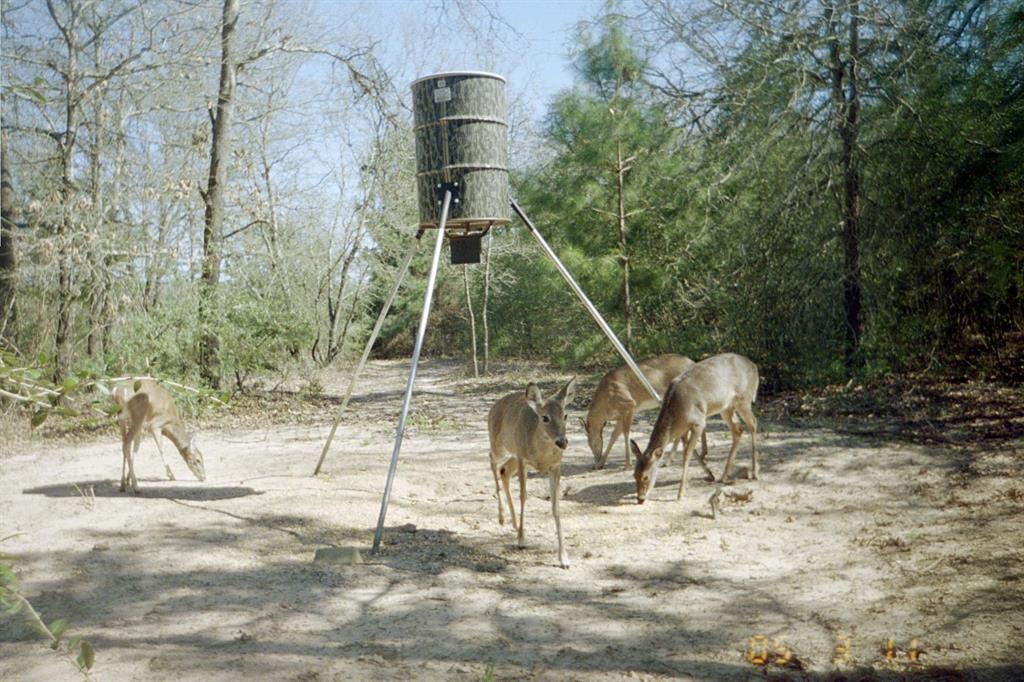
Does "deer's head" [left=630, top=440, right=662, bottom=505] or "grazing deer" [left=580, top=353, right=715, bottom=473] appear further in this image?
"grazing deer" [left=580, top=353, right=715, bottom=473]

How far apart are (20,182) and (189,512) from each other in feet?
40.7

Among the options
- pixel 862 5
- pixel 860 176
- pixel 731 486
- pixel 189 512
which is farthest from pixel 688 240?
pixel 189 512

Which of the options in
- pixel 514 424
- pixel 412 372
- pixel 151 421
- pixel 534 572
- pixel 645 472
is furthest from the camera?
pixel 151 421

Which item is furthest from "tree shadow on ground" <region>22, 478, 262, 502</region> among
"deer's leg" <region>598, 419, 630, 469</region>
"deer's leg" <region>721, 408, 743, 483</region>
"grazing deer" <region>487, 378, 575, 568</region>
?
"deer's leg" <region>721, 408, 743, 483</region>

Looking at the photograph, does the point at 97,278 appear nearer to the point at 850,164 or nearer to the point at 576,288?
the point at 576,288

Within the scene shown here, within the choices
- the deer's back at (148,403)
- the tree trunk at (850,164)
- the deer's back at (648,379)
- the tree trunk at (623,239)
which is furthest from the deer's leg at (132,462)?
the tree trunk at (850,164)

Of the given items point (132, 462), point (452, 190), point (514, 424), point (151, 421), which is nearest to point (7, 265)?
point (151, 421)

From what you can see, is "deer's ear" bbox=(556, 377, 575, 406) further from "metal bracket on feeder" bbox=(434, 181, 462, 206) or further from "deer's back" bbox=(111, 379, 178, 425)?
"deer's back" bbox=(111, 379, 178, 425)

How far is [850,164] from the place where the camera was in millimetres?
12875

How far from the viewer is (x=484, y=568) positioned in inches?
257

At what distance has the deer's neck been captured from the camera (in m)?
9.49

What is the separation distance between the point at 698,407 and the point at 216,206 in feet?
35.7

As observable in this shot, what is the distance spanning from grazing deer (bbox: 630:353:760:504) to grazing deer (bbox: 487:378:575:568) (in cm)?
150

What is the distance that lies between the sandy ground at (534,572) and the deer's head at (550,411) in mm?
932
